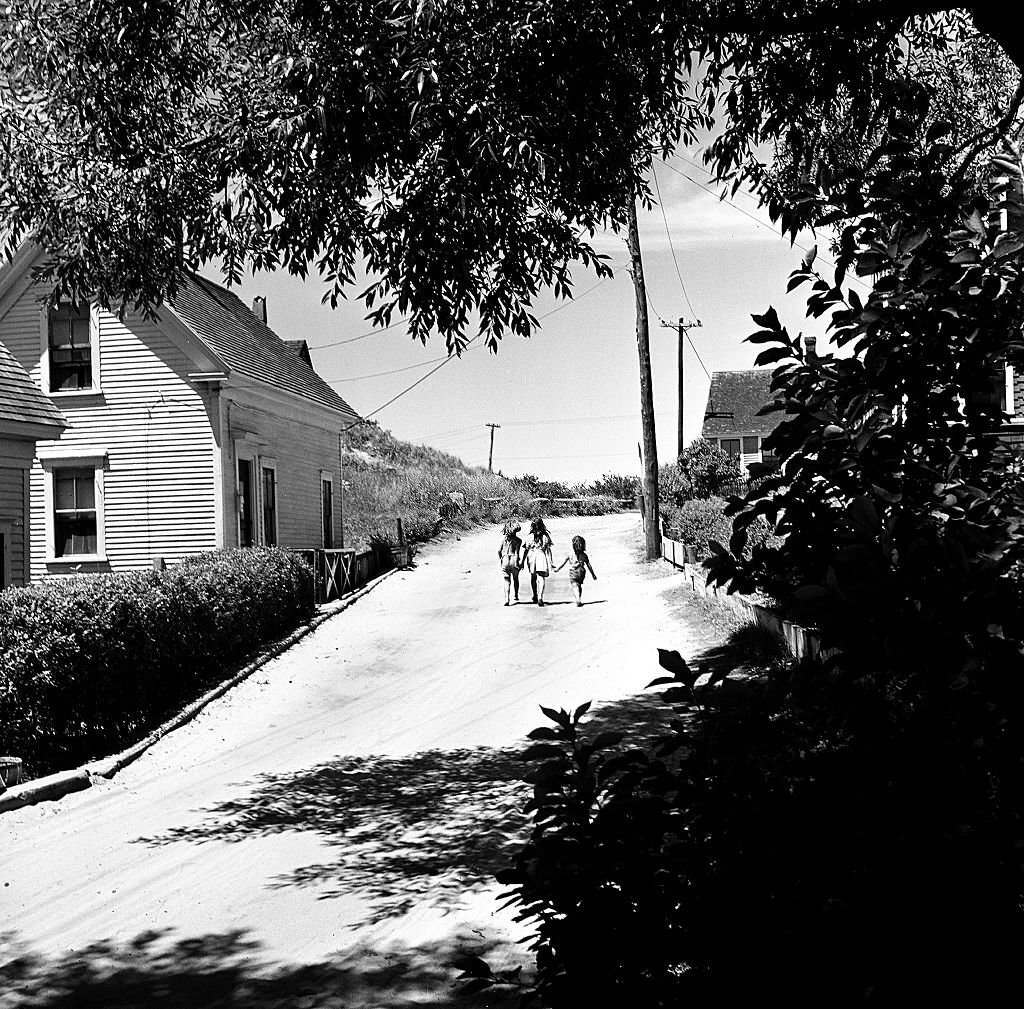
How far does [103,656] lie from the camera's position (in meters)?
11.4

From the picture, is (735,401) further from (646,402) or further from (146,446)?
(146,446)

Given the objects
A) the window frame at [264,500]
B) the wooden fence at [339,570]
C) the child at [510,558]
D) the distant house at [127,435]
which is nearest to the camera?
the distant house at [127,435]

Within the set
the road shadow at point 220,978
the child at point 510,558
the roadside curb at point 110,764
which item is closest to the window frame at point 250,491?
the roadside curb at point 110,764

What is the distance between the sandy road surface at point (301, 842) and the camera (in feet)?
18.7

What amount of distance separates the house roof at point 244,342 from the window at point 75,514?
4035mm

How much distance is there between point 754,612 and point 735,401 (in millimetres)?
45693

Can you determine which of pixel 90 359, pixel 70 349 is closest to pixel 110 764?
pixel 90 359

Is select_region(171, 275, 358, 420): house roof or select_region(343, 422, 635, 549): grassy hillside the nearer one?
select_region(171, 275, 358, 420): house roof

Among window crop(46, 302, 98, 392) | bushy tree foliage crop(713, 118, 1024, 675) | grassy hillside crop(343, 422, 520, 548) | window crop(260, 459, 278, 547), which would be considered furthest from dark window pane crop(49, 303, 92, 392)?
bushy tree foliage crop(713, 118, 1024, 675)

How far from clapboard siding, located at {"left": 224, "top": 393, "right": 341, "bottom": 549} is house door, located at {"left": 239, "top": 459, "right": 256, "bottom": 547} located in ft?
1.09

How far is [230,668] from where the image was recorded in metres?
16.2

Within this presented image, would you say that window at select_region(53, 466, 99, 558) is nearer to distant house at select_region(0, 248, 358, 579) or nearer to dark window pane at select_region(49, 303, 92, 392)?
distant house at select_region(0, 248, 358, 579)

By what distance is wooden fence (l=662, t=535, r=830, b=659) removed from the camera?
32.6 feet

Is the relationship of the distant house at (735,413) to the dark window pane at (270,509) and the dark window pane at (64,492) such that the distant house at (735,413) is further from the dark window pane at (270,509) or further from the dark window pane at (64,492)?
the dark window pane at (64,492)
